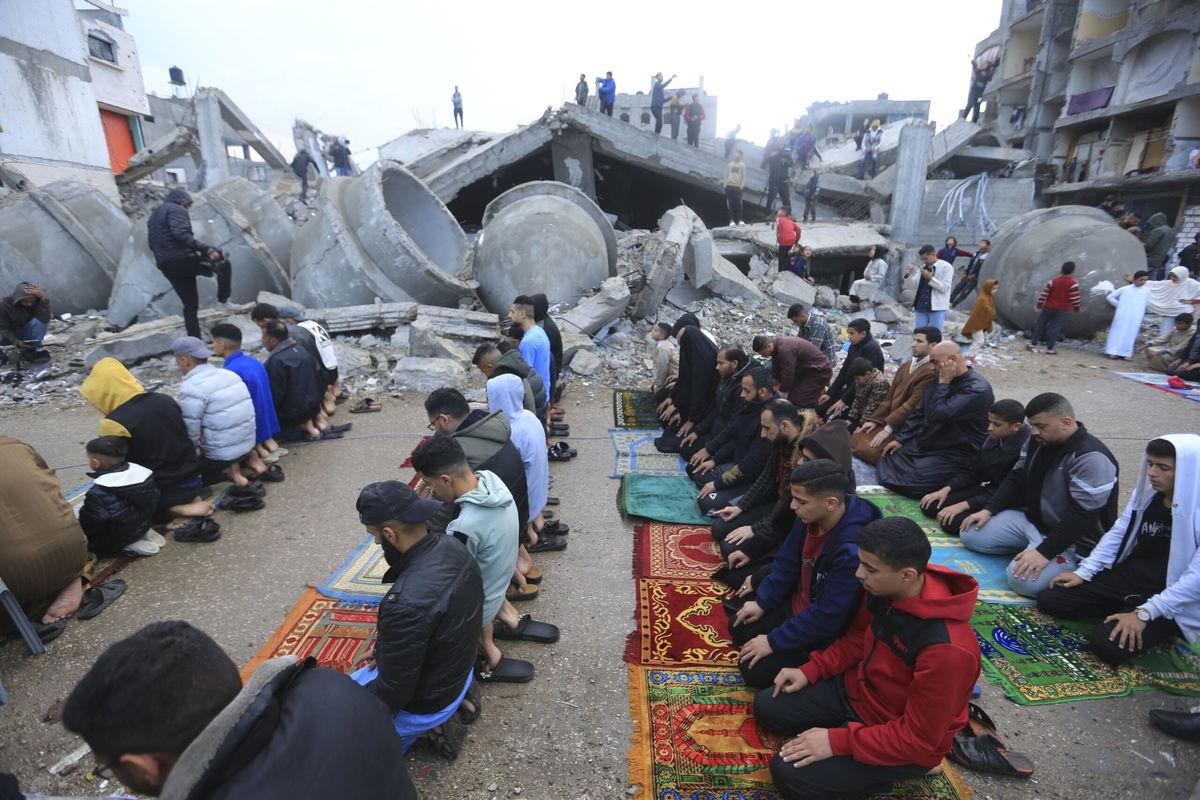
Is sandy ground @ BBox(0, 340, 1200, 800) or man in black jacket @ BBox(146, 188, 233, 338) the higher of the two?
man in black jacket @ BBox(146, 188, 233, 338)

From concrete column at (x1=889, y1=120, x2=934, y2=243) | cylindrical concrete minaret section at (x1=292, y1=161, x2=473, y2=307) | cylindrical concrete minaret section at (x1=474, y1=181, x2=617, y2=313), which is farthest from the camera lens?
concrete column at (x1=889, y1=120, x2=934, y2=243)

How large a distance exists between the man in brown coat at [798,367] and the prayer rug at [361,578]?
146 inches

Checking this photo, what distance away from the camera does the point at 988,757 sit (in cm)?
250

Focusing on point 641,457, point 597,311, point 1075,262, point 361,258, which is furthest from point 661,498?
point 1075,262

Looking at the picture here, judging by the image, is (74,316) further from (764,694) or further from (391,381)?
(764,694)

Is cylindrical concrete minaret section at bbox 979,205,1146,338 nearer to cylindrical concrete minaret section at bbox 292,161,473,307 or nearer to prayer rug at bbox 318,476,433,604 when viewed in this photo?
cylindrical concrete minaret section at bbox 292,161,473,307

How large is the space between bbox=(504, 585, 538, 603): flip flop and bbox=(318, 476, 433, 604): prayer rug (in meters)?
0.77

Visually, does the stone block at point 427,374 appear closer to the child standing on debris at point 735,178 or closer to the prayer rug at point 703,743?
the prayer rug at point 703,743

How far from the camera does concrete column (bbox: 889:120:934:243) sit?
14.8 meters

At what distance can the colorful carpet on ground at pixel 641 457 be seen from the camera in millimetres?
5625

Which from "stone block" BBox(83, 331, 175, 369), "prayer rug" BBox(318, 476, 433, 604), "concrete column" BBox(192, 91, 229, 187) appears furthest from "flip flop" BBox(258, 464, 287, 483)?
"concrete column" BBox(192, 91, 229, 187)

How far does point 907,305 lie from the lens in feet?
44.4

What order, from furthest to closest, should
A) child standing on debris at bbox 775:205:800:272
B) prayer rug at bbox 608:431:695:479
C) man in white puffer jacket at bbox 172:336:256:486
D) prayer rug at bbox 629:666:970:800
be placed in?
child standing on debris at bbox 775:205:800:272, prayer rug at bbox 608:431:695:479, man in white puffer jacket at bbox 172:336:256:486, prayer rug at bbox 629:666:970:800

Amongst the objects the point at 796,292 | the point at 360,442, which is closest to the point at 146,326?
the point at 360,442
